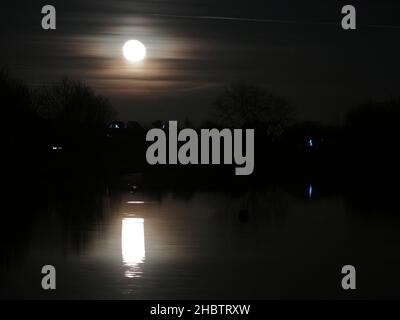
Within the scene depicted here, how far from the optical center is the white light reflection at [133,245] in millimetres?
16484

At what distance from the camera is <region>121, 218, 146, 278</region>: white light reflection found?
1648 cm

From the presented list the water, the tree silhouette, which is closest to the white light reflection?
the water

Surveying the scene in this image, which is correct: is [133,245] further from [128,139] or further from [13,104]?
[128,139]

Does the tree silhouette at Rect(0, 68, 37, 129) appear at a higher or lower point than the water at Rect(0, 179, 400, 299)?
→ higher

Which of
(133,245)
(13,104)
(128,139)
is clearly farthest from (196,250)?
(128,139)

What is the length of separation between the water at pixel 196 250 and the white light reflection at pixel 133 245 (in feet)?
0.08

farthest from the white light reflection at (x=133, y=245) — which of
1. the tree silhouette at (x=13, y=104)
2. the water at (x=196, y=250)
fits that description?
the tree silhouette at (x=13, y=104)

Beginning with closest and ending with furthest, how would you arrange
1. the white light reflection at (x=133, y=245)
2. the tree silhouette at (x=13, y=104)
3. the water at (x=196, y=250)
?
the water at (x=196, y=250), the white light reflection at (x=133, y=245), the tree silhouette at (x=13, y=104)

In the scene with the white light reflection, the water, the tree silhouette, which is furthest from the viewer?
the tree silhouette

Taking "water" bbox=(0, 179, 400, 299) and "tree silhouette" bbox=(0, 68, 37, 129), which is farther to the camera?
"tree silhouette" bbox=(0, 68, 37, 129)

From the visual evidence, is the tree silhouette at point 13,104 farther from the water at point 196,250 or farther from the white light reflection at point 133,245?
the white light reflection at point 133,245

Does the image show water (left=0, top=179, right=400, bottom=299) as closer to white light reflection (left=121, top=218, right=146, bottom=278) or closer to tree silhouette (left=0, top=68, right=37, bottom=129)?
white light reflection (left=121, top=218, right=146, bottom=278)

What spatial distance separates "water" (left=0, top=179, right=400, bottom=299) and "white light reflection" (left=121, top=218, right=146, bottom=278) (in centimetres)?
2
